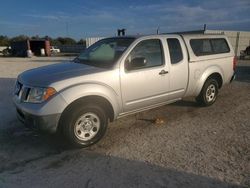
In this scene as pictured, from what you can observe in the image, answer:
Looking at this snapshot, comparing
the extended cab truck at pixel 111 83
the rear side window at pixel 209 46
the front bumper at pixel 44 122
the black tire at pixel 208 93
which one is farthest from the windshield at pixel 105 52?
the black tire at pixel 208 93

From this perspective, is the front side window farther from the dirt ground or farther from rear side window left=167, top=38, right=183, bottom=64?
the dirt ground

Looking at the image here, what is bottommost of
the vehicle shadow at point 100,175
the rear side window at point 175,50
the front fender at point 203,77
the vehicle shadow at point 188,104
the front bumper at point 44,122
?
the vehicle shadow at point 100,175

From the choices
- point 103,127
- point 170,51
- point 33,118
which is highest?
point 170,51

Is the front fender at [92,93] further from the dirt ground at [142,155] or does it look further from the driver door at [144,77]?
the dirt ground at [142,155]

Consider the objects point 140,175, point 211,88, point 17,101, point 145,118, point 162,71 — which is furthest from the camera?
point 211,88

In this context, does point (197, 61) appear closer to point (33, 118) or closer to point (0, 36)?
point (33, 118)

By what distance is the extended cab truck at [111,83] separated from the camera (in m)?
3.98

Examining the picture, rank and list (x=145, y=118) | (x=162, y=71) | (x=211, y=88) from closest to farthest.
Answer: (x=162, y=71) < (x=145, y=118) < (x=211, y=88)

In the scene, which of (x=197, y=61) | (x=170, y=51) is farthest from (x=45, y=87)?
(x=197, y=61)

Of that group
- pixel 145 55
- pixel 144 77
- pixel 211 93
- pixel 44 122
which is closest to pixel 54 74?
pixel 44 122

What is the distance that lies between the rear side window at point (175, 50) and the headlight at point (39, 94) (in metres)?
2.62

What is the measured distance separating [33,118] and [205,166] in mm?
2595

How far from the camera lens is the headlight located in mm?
3906

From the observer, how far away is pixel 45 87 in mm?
3932
